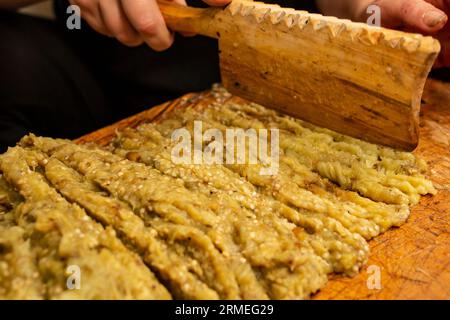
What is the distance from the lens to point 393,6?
3.68m

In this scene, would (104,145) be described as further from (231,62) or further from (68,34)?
(68,34)

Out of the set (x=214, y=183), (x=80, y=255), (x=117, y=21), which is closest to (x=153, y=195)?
(x=214, y=183)

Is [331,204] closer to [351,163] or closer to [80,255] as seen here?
[351,163]

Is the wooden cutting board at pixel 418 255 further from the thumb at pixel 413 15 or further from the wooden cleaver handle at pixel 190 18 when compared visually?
the wooden cleaver handle at pixel 190 18

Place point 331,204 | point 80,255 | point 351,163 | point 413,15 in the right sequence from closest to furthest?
1. point 80,255
2. point 331,204
3. point 351,163
4. point 413,15

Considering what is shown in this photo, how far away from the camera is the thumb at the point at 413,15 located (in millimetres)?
3346

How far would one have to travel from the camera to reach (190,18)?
3.49 metres

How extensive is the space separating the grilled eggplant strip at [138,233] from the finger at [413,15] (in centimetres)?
222

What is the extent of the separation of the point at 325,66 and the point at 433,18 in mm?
919

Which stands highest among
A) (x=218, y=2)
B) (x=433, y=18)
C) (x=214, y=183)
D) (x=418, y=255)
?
(x=218, y=2)

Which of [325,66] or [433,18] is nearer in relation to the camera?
[325,66]

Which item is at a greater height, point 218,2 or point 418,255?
point 218,2

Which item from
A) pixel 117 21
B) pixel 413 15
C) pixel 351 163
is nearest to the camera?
pixel 351 163
